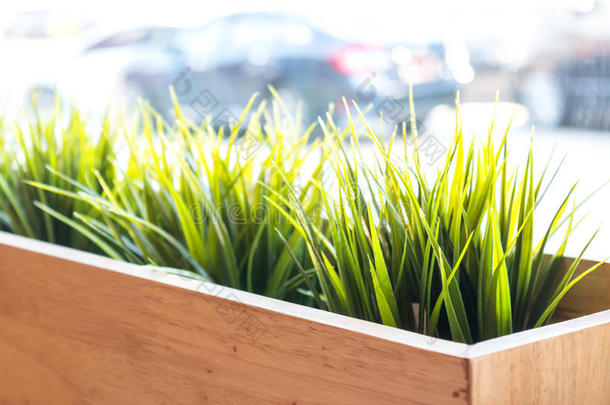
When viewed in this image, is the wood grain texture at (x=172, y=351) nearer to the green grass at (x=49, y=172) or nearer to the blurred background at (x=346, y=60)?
the green grass at (x=49, y=172)

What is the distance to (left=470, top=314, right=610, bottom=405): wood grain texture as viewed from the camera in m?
0.55

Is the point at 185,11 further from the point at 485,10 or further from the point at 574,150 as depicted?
the point at 574,150

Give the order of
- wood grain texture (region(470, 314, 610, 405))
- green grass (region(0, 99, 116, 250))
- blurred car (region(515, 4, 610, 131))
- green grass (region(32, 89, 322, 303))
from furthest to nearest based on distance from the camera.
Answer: blurred car (region(515, 4, 610, 131)) < green grass (region(0, 99, 116, 250)) < green grass (region(32, 89, 322, 303)) < wood grain texture (region(470, 314, 610, 405))

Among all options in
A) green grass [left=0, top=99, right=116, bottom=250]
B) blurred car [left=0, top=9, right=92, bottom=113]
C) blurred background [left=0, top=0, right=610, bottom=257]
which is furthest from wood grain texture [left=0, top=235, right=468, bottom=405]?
blurred car [left=0, top=9, right=92, bottom=113]

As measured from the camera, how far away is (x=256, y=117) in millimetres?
1066

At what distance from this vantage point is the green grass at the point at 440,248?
2.19ft

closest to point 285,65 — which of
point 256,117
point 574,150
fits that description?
point 574,150

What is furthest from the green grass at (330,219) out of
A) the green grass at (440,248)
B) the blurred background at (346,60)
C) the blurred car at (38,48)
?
the blurred car at (38,48)

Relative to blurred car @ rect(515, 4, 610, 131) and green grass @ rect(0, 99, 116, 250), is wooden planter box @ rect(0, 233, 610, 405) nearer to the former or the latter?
green grass @ rect(0, 99, 116, 250)

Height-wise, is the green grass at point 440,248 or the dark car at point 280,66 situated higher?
the green grass at point 440,248

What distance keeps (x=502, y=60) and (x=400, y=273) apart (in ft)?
4.19

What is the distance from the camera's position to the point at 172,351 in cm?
75

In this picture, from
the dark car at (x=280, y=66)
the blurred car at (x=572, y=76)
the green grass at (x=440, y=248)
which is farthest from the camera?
the dark car at (x=280, y=66)

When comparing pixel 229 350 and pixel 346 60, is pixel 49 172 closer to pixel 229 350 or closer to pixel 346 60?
pixel 229 350
